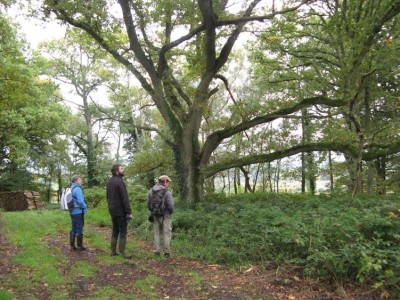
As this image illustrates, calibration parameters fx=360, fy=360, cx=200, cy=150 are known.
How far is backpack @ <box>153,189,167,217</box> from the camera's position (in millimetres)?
8016

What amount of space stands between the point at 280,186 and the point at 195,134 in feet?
76.9

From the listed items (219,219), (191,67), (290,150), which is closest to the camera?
(219,219)

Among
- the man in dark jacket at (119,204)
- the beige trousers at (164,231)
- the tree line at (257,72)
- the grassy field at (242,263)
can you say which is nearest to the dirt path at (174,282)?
the grassy field at (242,263)

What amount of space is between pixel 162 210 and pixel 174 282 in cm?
201

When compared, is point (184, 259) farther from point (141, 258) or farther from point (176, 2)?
point (176, 2)

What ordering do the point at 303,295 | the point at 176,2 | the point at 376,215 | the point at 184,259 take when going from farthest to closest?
the point at 176,2 → the point at 184,259 → the point at 376,215 → the point at 303,295

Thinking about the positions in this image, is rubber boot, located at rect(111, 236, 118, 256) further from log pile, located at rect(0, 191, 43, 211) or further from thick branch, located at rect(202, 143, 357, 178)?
log pile, located at rect(0, 191, 43, 211)

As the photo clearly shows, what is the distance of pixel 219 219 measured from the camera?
31.8ft

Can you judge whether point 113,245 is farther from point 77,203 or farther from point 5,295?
point 5,295

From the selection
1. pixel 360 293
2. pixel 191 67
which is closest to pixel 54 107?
pixel 191 67

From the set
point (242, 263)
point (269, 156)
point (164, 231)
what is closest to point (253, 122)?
point (269, 156)

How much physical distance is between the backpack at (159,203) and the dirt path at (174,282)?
1.02 meters

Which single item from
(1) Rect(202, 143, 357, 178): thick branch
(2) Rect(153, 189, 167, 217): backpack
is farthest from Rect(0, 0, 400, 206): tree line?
(2) Rect(153, 189, 167, 217): backpack

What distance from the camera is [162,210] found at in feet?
26.3
